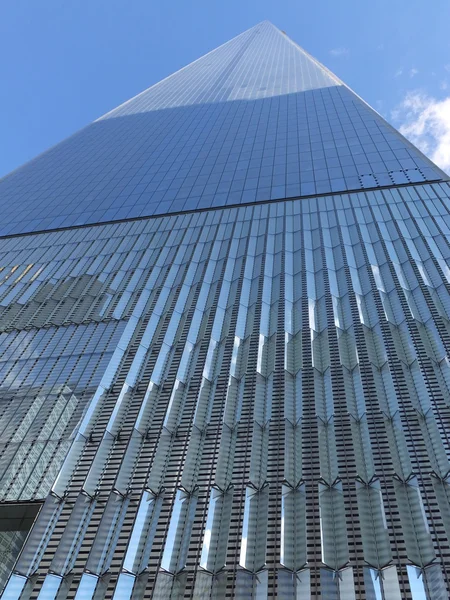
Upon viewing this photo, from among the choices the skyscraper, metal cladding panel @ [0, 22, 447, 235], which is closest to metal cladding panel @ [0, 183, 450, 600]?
the skyscraper

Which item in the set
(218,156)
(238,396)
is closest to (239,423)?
(238,396)

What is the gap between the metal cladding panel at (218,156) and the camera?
26.3 m

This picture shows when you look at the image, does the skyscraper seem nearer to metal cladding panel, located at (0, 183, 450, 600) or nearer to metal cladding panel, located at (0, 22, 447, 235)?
metal cladding panel, located at (0, 183, 450, 600)

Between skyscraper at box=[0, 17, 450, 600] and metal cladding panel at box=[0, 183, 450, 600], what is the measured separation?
40 mm

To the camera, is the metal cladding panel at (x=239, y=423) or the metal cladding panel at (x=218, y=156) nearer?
the metal cladding panel at (x=239, y=423)

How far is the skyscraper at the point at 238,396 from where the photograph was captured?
7117mm

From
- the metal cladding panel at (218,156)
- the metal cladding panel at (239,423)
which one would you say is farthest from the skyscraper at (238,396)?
the metal cladding panel at (218,156)

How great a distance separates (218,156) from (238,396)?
26.1 metres

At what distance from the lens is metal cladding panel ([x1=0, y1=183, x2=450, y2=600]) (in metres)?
7.04

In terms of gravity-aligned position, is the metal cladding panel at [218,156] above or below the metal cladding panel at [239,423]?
above

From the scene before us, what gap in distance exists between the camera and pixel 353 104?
37.3m

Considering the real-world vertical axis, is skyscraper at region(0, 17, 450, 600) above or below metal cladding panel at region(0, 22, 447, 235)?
below

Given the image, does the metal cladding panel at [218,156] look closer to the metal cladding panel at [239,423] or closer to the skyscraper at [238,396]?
the skyscraper at [238,396]

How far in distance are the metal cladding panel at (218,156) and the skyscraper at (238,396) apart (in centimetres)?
56
